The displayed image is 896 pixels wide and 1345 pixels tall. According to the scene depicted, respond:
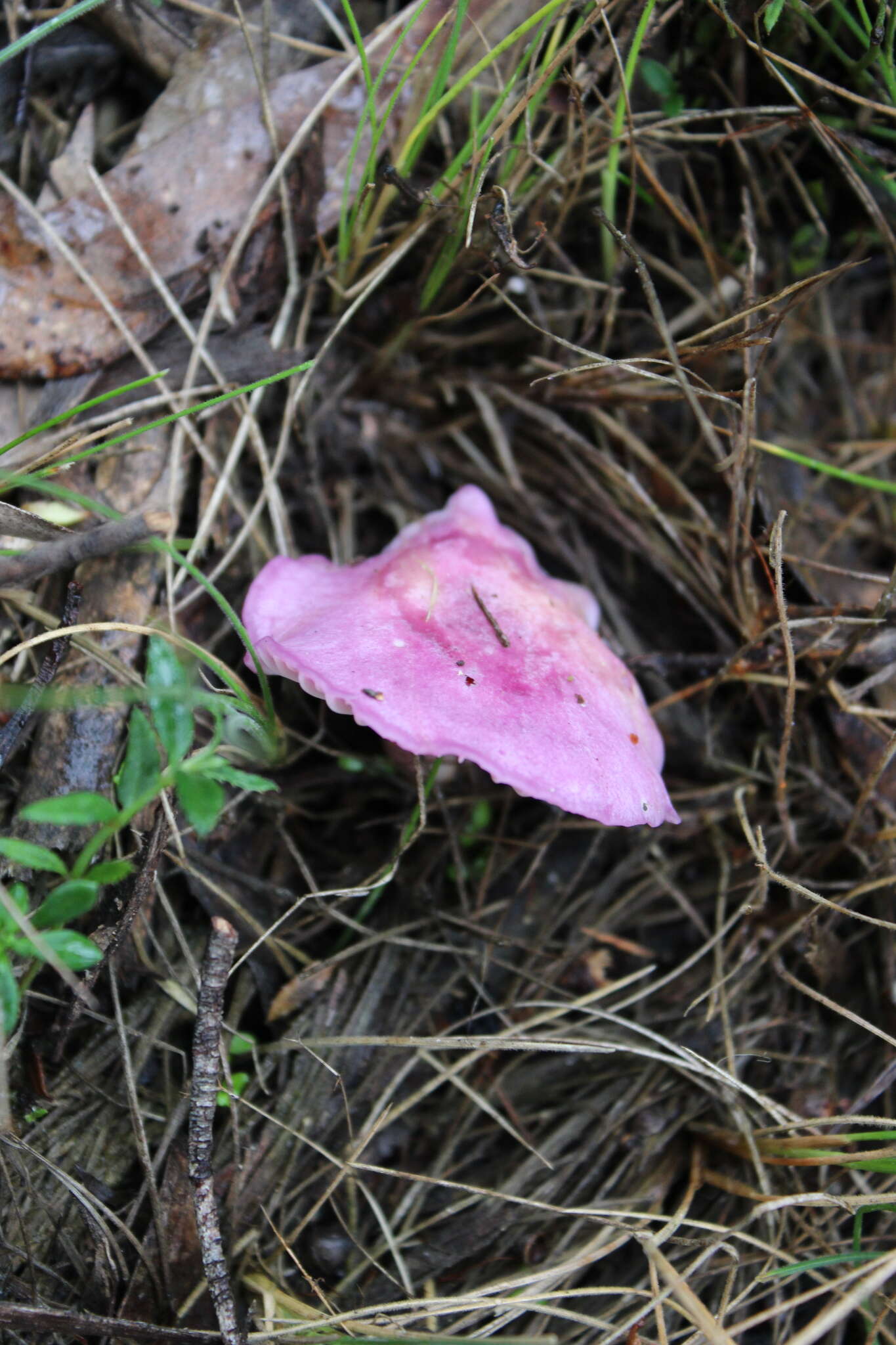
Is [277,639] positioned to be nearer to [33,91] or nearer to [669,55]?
[33,91]

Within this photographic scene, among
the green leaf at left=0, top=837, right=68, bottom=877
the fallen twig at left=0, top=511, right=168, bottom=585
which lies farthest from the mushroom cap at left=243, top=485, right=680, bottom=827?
the green leaf at left=0, top=837, right=68, bottom=877

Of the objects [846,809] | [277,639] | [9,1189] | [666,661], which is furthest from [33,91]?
[846,809]

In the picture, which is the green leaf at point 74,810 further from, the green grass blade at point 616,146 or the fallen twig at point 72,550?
the green grass blade at point 616,146

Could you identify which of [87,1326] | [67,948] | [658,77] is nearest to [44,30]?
[658,77]

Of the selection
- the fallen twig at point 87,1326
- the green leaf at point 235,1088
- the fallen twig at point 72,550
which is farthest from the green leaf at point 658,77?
the fallen twig at point 87,1326

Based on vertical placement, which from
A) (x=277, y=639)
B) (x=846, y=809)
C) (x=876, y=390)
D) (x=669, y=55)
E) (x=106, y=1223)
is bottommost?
(x=846, y=809)
